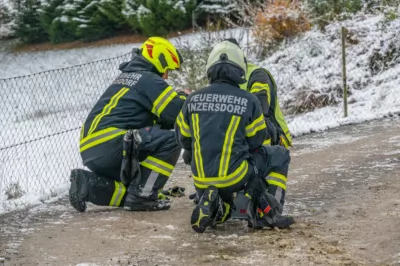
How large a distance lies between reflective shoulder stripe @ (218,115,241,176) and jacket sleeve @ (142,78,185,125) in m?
1.00

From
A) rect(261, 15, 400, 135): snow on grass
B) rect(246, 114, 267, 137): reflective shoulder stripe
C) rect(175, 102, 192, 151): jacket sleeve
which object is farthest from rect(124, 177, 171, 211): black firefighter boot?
rect(261, 15, 400, 135): snow on grass

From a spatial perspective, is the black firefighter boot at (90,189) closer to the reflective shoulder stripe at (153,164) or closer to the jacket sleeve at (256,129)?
the reflective shoulder stripe at (153,164)

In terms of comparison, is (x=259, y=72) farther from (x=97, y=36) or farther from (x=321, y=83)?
(x=97, y=36)

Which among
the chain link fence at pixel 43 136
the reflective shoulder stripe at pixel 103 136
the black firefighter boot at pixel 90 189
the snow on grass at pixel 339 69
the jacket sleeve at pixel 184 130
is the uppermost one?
the jacket sleeve at pixel 184 130

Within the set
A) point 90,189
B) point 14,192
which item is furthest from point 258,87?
point 14,192

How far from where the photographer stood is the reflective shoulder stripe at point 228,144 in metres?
6.11

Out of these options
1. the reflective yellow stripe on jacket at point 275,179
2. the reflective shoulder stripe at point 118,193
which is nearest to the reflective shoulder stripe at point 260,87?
the reflective yellow stripe on jacket at point 275,179

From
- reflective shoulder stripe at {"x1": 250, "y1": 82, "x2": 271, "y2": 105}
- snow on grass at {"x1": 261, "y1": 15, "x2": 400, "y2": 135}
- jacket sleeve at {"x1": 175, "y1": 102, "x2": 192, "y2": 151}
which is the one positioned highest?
reflective shoulder stripe at {"x1": 250, "y1": 82, "x2": 271, "y2": 105}

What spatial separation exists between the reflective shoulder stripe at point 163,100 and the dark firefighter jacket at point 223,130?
79cm

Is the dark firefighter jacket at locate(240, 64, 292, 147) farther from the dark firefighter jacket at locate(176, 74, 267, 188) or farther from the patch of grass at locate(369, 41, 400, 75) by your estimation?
the patch of grass at locate(369, 41, 400, 75)

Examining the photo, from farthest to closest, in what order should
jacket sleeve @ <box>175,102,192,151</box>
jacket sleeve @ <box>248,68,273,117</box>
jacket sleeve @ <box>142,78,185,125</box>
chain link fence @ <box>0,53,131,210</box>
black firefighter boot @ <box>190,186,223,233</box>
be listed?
chain link fence @ <box>0,53,131,210</box> → jacket sleeve @ <box>142,78,185,125</box> → jacket sleeve @ <box>248,68,273,117</box> → jacket sleeve @ <box>175,102,192,151</box> → black firefighter boot @ <box>190,186,223,233</box>

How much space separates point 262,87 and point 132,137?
1172mm

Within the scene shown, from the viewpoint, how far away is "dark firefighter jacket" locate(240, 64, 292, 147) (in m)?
6.93

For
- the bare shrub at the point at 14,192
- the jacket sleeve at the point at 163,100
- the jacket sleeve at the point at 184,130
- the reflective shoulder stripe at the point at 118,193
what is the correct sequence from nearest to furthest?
1. the jacket sleeve at the point at 184,130
2. the jacket sleeve at the point at 163,100
3. the reflective shoulder stripe at the point at 118,193
4. the bare shrub at the point at 14,192
